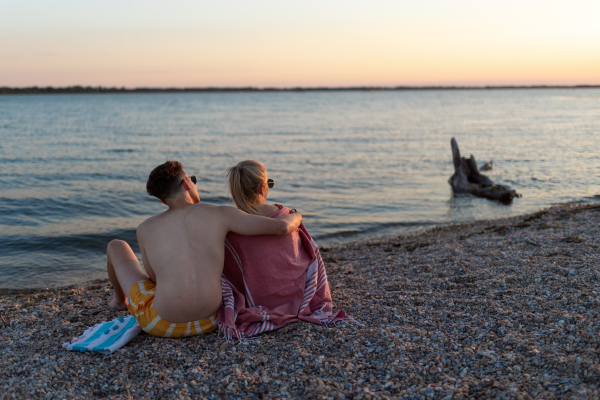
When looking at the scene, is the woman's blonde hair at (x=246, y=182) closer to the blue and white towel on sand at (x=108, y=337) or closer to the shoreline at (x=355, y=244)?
the blue and white towel on sand at (x=108, y=337)

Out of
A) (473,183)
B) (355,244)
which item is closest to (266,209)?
(355,244)

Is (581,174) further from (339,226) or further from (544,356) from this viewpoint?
(544,356)

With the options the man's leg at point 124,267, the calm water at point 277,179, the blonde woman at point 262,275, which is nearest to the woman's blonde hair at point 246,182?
the blonde woman at point 262,275

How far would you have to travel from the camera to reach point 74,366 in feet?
12.4

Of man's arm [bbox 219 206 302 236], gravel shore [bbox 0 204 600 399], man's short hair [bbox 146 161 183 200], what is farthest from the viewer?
man's arm [bbox 219 206 302 236]

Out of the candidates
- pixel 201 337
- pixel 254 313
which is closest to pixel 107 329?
pixel 201 337

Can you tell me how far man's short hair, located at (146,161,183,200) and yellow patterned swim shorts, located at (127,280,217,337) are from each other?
1008mm

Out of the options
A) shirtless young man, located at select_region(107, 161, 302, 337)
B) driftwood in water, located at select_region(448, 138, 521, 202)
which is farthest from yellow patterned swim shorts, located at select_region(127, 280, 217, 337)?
driftwood in water, located at select_region(448, 138, 521, 202)

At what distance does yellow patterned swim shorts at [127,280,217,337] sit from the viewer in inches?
165

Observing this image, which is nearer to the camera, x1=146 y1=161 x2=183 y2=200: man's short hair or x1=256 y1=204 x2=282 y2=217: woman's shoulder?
x1=146 y1=161 x2=183 y2=200: man's short hair

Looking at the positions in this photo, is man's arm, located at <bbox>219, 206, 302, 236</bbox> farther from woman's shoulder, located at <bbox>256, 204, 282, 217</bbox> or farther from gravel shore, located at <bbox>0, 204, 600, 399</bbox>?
gravel shore, located at <bbox>0, 204, 600, 399</bbox>

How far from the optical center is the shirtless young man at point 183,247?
392 centimetres

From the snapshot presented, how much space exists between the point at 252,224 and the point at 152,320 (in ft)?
4.49

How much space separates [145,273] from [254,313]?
125 centimetres
